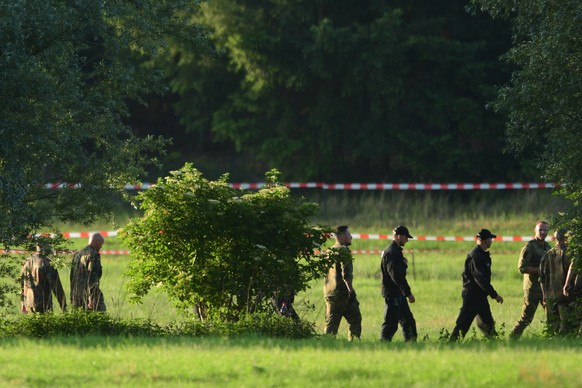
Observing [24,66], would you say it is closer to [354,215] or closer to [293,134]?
[354,215]

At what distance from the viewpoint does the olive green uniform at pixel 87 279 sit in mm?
19984

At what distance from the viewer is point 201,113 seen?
2085 inches

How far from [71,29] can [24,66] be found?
5.14 feet

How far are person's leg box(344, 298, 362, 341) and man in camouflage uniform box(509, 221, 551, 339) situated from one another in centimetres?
231

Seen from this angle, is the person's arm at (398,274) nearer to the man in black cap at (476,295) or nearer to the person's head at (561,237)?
the man in black cap at (476,295)

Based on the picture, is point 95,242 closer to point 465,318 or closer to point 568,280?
point 465,318

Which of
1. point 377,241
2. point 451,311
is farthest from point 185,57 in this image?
point 451,311

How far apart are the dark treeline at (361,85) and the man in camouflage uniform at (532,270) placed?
78.7 feet

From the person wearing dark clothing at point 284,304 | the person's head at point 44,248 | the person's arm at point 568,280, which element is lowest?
the person wearing dark clothing at point 284,304

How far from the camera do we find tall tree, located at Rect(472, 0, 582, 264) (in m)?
18.5

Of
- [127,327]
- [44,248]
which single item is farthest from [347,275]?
[44,248]

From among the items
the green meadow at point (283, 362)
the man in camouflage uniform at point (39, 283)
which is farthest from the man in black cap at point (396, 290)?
the man in camouflage uniform at point (39, 283)

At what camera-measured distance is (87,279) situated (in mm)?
20062

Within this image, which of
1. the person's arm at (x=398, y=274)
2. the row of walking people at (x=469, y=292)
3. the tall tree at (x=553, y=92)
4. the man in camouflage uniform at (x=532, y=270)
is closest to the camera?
the tall tree at (x=553, y=92)
